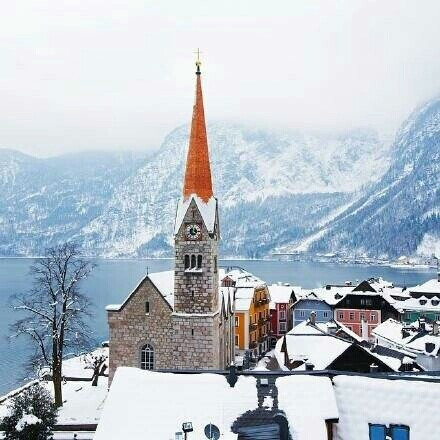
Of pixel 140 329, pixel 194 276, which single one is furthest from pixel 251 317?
pixel 194 276

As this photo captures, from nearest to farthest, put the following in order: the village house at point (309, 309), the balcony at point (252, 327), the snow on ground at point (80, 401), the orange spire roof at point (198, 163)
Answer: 1. the snow on ground at point (80, 401)
2. the orange spire roof at point (198, 163)
3. the balcony at point (252, 327)
4. the village house at point (309, 309)

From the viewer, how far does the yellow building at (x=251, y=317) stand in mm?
68125

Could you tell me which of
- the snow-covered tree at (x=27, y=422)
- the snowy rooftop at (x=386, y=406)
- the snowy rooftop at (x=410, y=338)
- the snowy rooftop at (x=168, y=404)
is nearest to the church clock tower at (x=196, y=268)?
the snow-covered tree at (x=27, y=422)

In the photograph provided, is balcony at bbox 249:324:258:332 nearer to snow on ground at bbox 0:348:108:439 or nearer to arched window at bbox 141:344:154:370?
snow on ground at bbox 0:348:108:439

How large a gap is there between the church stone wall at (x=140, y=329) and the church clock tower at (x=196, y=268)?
0.91 m

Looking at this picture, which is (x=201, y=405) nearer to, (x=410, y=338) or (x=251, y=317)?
(x=410, y=338)

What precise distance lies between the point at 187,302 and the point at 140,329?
12.0ft

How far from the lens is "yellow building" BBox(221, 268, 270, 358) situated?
224 ft

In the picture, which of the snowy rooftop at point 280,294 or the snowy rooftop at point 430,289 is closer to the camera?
the snowy rooftop at point 280,294

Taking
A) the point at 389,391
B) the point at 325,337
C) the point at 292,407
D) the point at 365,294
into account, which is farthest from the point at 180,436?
the point at 365,294

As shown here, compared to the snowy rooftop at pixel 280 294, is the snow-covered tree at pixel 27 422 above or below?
above

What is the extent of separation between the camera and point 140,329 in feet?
128

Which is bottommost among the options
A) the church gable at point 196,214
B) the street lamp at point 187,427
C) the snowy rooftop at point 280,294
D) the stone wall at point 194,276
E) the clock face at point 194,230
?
the snowy rooftop at point 280,294

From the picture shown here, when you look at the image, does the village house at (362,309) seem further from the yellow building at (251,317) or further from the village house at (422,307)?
the yellow building at (251,317)
